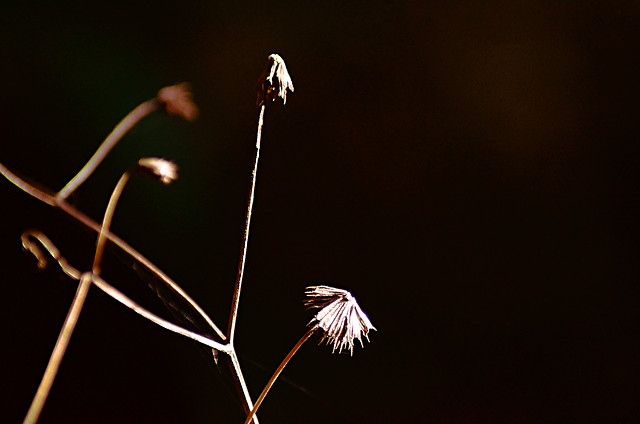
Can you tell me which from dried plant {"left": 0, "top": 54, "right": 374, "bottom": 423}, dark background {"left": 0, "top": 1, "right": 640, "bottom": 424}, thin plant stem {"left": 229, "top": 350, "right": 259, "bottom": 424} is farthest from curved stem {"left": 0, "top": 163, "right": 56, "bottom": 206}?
dark background {"left": 0, "top": 1, "right": 640, "bottom": 424}

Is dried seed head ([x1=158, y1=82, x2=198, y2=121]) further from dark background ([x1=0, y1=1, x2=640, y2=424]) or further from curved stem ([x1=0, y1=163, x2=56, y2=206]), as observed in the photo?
dark background ([x1=0, y1=1, x2=640, y2=424])

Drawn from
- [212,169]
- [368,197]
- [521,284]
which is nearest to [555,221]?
[521,284]

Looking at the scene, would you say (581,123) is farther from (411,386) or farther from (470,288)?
(411,386)

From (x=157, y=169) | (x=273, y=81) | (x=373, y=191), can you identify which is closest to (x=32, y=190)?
(x=157, y=169)

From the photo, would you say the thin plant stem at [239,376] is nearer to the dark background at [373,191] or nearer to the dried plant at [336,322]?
the dried plant at [336,322]

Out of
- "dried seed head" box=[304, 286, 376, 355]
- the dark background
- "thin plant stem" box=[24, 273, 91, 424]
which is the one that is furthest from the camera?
the dark background

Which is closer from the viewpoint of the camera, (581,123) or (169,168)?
(169,168)

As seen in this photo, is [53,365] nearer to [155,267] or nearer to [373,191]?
[155,267]
